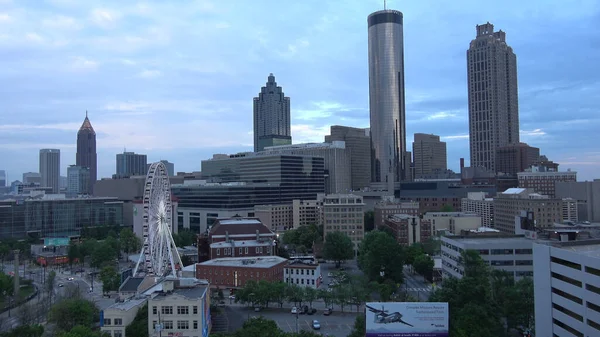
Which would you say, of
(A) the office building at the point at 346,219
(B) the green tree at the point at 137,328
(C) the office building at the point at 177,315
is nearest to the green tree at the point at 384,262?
(A) the office building at the point at 346,219

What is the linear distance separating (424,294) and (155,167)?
4147cm

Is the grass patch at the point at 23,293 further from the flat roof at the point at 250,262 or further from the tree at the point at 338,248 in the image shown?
the tree at the point at 338,248

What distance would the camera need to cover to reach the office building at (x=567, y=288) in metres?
34.9

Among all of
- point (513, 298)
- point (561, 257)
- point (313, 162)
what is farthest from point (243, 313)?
point (313, 162)

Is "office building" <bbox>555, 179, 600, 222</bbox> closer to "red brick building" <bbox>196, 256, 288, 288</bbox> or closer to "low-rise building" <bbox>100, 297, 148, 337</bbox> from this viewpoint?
"red brick building" <bbox>196, 256, 288, 288</bbox>

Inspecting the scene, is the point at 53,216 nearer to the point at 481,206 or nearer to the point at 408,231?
the point at 408,231

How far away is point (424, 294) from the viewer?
229 ft

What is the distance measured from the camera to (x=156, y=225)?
2874 inches

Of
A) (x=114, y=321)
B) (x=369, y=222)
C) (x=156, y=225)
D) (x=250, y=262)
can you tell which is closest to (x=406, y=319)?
(x=114, y=321)

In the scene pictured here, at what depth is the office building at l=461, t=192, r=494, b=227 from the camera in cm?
14650

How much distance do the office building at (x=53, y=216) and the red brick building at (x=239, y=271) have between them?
8460cm

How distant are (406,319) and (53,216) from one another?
13099 cm

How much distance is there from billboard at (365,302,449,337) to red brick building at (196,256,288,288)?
34879mm

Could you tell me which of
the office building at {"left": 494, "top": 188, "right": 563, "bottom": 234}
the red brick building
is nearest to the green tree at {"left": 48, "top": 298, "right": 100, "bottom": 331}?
the red brick building
